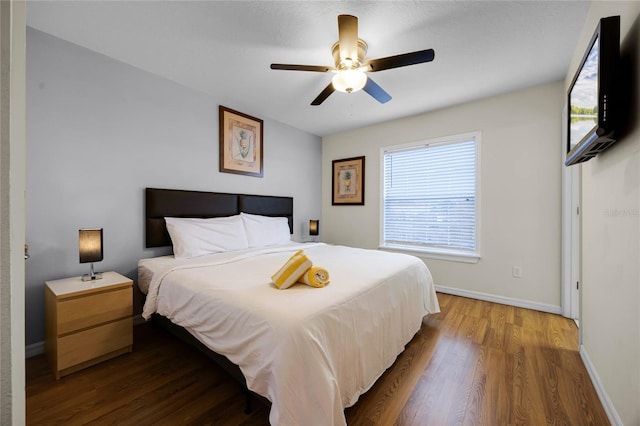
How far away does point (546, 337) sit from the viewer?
7.60ft

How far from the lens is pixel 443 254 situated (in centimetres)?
354

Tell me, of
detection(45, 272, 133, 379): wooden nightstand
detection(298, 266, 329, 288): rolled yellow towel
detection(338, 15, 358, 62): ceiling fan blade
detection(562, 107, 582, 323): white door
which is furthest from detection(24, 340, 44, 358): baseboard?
detection(562, 107, 582, 323): white door

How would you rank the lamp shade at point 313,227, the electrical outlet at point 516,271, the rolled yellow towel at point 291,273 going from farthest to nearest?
the lamp shade at point 313,227, the electrical outlet at point 516,271, the rolled yellow towel at point 291,273

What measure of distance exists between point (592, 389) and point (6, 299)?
2746mm

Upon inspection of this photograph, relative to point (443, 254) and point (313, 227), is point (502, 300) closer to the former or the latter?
point (443, 254)

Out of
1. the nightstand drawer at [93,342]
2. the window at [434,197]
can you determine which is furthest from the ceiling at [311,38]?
the nightstand drawer at [93,342]

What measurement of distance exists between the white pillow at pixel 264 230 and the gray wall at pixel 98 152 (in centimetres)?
62

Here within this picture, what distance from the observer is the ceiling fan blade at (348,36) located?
162cm

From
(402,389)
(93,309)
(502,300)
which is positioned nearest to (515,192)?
(502,300)

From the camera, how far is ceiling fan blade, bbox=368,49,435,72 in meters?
1.73

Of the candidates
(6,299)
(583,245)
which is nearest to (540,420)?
(583,245)

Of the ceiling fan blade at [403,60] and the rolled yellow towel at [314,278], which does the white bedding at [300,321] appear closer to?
the rolled yellow towel at [314,278]

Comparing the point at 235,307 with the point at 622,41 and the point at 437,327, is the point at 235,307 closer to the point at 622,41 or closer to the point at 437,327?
the point at 437,327

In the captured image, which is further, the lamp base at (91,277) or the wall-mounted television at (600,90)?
the lamp base at (91,277)
